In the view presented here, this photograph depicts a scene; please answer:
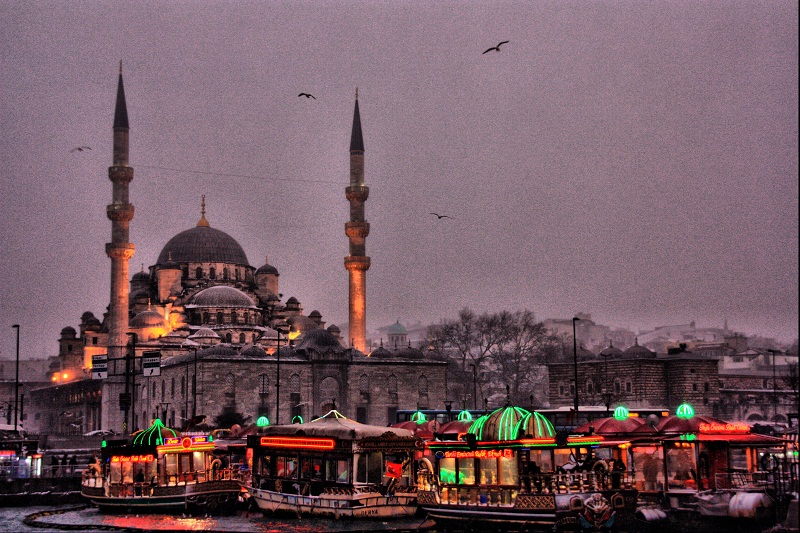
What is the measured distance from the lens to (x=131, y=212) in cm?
7106

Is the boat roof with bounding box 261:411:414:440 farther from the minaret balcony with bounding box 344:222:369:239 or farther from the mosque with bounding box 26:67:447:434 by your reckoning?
the minaret balcony with bounding box 344:222:369:239

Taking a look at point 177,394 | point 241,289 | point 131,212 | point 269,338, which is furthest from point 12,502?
point 241,289

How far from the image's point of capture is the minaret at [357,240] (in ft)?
238

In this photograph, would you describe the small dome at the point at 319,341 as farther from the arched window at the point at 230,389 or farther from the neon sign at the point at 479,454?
the neon sign at the point at 479,454

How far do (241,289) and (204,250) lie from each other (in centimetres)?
400

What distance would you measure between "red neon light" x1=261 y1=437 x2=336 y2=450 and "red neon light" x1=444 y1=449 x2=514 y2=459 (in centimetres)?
349

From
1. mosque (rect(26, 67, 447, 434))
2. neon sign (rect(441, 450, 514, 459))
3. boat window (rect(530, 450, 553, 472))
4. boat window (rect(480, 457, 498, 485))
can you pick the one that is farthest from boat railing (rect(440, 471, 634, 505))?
mosque (rect(26, 67, 447, 434))

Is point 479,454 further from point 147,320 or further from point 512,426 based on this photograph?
point 147,320

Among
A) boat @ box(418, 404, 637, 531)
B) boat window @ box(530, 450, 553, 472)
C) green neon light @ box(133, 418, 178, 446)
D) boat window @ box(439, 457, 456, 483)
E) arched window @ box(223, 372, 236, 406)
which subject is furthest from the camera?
arched window @ box(223, 372, 236, 406)

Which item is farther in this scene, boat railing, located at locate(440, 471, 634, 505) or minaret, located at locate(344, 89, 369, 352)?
minaret, located at locate(344, 89, 369, 352)

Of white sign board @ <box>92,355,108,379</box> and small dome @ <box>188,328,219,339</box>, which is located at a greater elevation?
small dome @ <box>188,328,219,339</box>

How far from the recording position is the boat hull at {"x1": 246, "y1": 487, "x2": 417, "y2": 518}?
26625 mm

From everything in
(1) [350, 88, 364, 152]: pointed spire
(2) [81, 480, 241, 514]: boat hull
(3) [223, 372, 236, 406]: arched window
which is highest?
(1) [350, 88, 364, 152]: pointed spire

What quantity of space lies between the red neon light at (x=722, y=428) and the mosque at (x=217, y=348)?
106 feet
